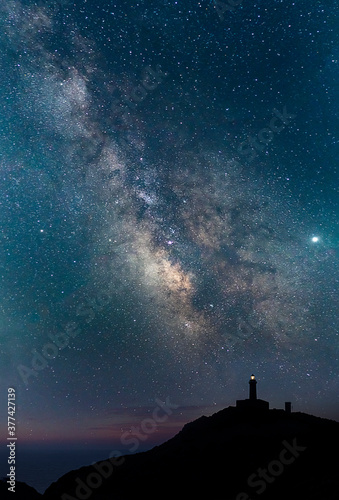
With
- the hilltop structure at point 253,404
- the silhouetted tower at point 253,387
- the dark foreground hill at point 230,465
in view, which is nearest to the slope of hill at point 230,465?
the dark foreground hill at point 230,465

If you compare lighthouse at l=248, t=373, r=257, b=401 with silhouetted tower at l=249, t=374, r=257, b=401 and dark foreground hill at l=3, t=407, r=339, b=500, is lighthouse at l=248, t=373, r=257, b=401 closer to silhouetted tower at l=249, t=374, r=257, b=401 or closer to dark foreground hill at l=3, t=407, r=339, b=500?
silhouetted tower at l=249, t=374, r=257, b=401

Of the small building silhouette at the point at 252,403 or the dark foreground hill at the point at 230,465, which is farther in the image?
the small building silhouette at the point at 252,403

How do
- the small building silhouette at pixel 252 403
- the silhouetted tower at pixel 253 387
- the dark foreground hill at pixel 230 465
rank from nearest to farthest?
the dark foreground hill at pixel 230 465
the small building silhouette at pixel 252 403
the silhouetted tower at pixel 253 387

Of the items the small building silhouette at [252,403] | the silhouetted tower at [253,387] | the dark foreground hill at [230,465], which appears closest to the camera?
the dark foreground hill at [230,465]

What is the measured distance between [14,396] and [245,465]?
47.0 feet

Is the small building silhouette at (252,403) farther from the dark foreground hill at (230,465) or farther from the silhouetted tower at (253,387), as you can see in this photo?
the dark foreground hill at (230,465)

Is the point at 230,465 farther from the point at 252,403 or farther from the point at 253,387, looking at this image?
the point at 253,387

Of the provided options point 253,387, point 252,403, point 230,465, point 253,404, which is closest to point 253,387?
point 253,387

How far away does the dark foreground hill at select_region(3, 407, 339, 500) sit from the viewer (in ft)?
64.1

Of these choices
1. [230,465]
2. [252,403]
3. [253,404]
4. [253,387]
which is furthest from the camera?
[253,387]

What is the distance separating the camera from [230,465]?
22547 mm

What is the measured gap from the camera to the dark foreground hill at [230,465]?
19531 mm

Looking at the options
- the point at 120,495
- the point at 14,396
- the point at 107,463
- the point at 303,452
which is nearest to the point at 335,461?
the point at 303,452

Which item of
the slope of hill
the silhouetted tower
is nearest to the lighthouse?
the silhouetted tower
